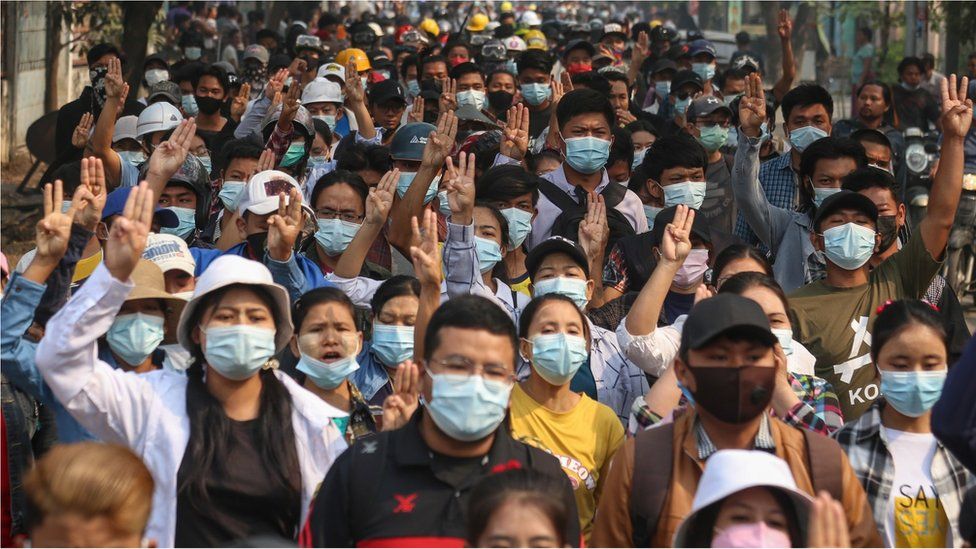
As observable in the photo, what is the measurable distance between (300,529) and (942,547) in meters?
1.89

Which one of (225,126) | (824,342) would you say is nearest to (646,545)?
(824,342)

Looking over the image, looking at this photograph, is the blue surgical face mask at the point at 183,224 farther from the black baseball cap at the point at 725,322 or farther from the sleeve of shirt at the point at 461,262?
the black baseball cap at the point at 725,322

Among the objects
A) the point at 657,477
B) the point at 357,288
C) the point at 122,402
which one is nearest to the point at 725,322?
the point at 657,477

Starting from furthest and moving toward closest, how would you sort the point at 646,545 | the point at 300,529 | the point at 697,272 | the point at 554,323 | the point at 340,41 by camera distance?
the point at 340,41, the point at 697,272, the point at 554,323, the point at 300,529, the point at 646,545

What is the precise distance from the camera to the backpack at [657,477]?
4.08 m

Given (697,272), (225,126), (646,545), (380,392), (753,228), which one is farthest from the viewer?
(225,126)

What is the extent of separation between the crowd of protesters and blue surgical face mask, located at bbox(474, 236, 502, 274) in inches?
1.6

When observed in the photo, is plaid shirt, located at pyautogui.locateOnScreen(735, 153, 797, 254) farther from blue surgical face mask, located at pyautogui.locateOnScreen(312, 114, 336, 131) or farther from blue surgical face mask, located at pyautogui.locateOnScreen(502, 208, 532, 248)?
blue surgical face mask, located at pyautogui.locateOnScreen(312, 114, 336, 131)

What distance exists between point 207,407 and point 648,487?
1.31 meters

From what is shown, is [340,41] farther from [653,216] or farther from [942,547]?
[942,547]

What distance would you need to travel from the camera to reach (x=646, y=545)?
13.4 feet

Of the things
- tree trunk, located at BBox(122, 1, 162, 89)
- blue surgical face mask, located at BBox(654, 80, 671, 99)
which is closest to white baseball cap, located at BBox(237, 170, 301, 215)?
tree trunk, located at BBox(122, 1, 162, 89)

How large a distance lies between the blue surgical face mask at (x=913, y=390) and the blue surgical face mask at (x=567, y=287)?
5.37 feet

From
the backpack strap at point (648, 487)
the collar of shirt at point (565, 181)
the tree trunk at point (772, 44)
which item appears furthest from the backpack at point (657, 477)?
the tree trunk at point (772, 44)
